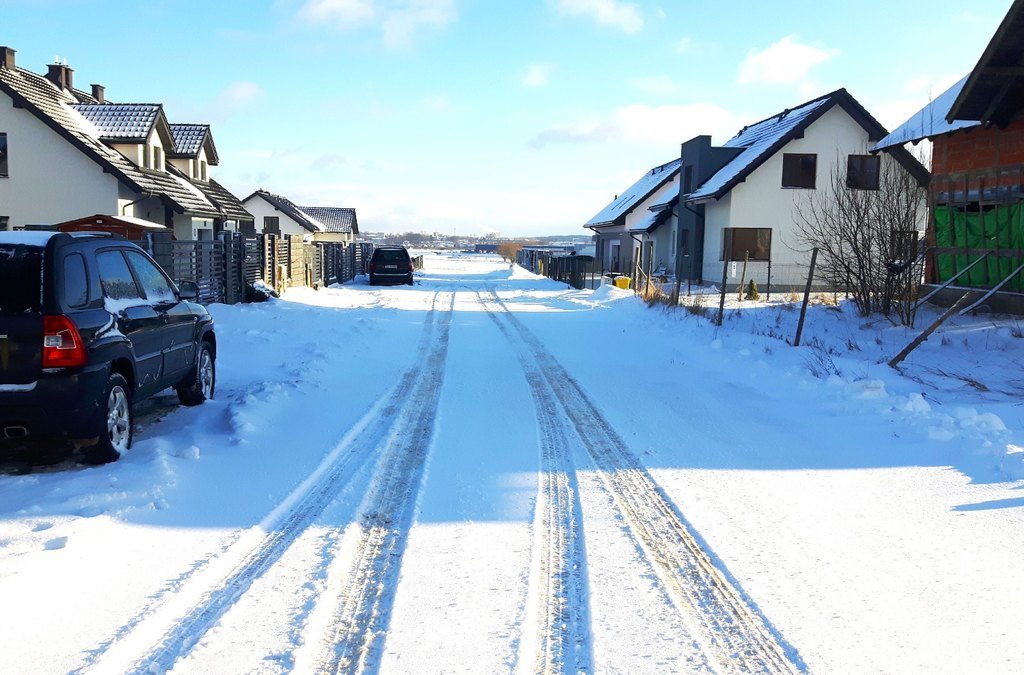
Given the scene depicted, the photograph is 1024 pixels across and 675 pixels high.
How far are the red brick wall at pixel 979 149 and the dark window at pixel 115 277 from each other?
48.5 feet

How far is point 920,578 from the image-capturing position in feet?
A: 14.2

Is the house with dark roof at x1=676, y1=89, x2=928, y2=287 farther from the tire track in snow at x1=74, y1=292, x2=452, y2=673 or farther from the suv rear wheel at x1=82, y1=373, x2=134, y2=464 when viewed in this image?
the suv rear wheel at x1=82, y1=373, x2=134, y2=464

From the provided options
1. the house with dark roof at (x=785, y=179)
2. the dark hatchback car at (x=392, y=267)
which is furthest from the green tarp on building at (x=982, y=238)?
the dark hatchback car at (x=392, y=267)

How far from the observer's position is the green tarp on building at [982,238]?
14398 mm

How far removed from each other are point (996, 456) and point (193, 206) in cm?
2640

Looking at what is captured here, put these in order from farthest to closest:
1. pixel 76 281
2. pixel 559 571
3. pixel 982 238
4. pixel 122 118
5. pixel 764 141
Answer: pixel 764 141 → pixel 122 118 → pixel 982 238 → pixel 76 281 → pixel 559 571

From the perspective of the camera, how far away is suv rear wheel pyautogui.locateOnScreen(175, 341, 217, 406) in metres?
8.30

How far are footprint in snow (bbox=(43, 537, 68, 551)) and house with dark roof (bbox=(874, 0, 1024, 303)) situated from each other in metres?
12.6

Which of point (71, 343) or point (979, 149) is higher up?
point (979, 149)

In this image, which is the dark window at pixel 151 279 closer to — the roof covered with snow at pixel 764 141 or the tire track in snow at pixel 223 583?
the tire track in snow at pixel 223 583

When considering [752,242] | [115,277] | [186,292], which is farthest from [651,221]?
[115,277]

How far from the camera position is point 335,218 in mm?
87062

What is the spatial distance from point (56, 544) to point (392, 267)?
30821 millimetres

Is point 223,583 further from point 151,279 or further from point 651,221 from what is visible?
point 651,221
